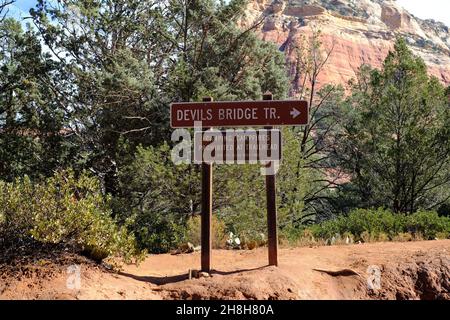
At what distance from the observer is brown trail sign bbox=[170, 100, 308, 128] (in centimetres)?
670

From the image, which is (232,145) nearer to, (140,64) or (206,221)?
(206,221)

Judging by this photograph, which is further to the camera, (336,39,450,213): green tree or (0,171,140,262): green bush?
(336,39,450,213): green tree

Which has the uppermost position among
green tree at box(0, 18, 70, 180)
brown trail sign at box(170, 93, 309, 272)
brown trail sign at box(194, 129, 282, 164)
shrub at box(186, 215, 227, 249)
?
green tree at box(0, 18, 70, 180)

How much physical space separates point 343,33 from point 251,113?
102534mm

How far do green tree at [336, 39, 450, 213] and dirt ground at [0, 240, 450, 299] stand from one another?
10.2 meters

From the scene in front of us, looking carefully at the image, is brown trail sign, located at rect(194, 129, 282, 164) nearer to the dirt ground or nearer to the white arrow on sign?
the white arrow on sign

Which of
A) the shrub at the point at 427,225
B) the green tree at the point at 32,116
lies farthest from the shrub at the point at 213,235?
the green tree at the point at 32,116

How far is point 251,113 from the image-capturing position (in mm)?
6715

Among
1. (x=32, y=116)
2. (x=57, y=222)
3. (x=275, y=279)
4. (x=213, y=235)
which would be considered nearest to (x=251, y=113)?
(x=275, y=279)

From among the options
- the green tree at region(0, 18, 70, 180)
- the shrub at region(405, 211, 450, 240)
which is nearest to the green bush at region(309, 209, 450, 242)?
the shrub at region(405, 211, 450, 240)

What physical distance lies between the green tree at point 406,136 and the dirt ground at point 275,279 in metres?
10.2

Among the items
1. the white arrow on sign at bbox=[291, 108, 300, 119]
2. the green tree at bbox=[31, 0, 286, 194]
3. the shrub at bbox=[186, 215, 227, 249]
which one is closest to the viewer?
the white arrow on sign at bbox=[291, 108, 300, 119]

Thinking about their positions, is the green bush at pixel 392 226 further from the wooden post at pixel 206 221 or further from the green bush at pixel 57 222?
the green bush at pixel 57 222
